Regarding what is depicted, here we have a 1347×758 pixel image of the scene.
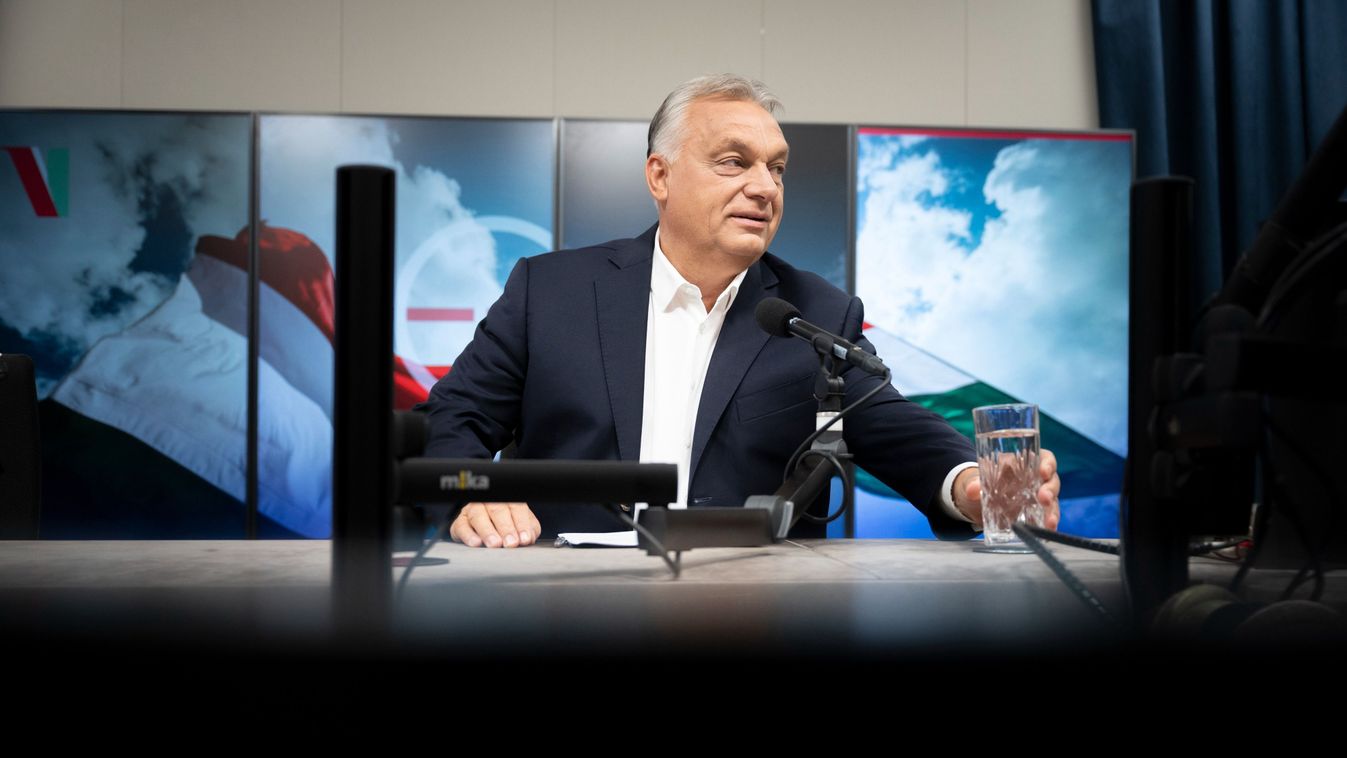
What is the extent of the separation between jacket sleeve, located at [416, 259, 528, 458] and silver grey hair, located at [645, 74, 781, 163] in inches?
15.5

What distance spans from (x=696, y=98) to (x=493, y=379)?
685 millimetres

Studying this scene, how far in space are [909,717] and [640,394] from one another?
150 cm

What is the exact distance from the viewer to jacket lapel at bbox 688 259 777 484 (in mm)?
1837

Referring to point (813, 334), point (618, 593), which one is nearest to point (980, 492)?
point (813, 334)

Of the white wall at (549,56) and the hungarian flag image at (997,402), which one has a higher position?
the white wall at (549,56)

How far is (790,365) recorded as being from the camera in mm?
1900

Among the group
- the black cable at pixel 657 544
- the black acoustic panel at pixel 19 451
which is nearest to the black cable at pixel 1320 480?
the black cable at pixel 657 544

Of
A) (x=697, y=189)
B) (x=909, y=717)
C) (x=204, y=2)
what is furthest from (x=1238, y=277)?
(x=204, y=2)

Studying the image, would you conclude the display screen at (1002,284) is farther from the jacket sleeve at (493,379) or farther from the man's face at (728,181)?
the jacket sleeve at (493,379)

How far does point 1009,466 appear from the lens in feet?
4.04

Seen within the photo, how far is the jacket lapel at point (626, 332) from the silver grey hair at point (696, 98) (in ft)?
0.68

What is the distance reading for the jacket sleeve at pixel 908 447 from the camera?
165cm

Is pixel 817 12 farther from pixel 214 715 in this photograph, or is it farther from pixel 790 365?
pixel 214 715

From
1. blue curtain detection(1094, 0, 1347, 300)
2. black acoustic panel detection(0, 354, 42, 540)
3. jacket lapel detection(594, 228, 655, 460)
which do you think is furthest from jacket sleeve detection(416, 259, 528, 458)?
blue curtain detection(1094, 0, 1347, 300)
